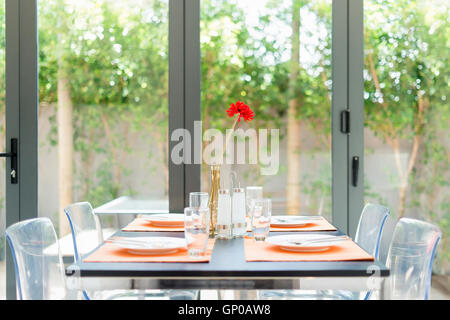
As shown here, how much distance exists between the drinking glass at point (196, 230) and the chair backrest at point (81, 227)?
0.78 metres

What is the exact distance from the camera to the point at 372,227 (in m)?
2.07

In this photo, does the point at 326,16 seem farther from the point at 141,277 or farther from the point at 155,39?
the point at 141,277

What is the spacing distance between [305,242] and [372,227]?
0.62m

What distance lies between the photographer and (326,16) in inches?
104

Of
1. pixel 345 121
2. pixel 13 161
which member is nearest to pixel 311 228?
pixel 345 121

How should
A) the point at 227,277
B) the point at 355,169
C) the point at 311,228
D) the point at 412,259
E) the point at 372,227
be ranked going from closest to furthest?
the point at 227,277
the point at 412,259
the point at 311,228
the point at 372,227
the point at 355,169

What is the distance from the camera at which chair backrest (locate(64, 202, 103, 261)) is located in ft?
6.66

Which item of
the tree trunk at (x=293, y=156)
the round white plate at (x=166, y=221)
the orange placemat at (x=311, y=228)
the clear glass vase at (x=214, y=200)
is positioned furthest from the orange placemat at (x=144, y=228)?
the tree trunk at (x=293, y=156)

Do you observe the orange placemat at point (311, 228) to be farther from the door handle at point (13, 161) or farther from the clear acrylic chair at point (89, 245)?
the door handle at point (13, 161)

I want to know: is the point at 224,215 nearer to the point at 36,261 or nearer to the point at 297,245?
the point at 297,245

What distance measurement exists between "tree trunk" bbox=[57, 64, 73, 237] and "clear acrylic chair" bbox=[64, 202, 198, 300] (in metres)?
0.56

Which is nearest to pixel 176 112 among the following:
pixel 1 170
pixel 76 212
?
pixel 76 212

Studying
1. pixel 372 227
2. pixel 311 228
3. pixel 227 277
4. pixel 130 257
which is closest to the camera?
pixel 227 277

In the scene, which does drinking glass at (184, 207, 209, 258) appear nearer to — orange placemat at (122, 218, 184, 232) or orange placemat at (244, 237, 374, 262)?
orange placemat at (244, 237, 374, 262)
